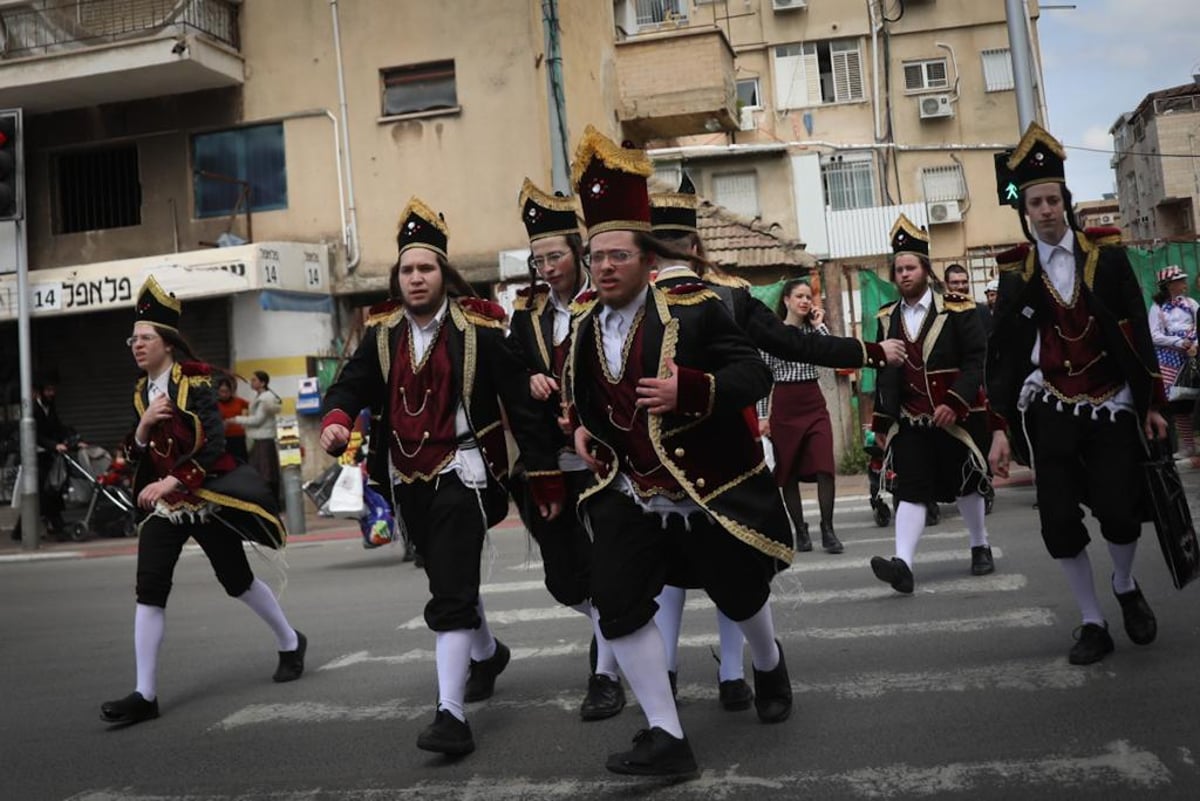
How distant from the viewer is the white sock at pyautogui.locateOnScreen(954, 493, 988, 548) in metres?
8.39

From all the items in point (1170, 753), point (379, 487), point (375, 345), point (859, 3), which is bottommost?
point (1170, 753)

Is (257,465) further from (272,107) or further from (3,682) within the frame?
(3,682)

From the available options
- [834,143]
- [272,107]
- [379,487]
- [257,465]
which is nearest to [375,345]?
[379,487]

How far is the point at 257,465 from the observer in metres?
20.1

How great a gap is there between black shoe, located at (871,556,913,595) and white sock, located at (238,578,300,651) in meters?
3.25

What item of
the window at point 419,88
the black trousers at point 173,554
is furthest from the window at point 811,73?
the black trousers at point 173,554

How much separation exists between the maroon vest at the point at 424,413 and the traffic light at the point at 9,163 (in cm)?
1061

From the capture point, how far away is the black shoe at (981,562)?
28.3ft

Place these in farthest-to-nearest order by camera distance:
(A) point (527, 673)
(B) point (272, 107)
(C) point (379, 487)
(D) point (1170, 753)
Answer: (B) point (272, 107) → (A) point (527, 673) → (C) point (379, 487) → (D) point (1170, 753)

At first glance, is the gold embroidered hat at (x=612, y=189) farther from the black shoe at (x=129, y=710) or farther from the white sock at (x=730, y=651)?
the black shoe at (x=129, y=710)

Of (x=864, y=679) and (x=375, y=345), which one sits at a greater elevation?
(x=375, y=345)

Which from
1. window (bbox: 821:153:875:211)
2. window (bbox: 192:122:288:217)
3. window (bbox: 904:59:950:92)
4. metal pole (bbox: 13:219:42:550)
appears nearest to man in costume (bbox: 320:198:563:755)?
metal pole (bbox: 13:219:42:550)

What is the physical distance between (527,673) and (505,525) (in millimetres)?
8575

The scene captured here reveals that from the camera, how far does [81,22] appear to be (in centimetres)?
2242
